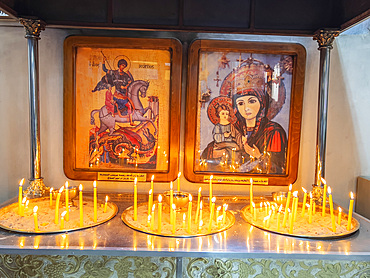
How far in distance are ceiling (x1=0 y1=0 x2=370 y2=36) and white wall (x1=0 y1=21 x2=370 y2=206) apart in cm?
27

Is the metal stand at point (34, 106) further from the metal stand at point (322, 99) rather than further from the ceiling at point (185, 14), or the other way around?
the metal stand at point (322, 99)

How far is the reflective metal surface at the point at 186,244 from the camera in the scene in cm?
158

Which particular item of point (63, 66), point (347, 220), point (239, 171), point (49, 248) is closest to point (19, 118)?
point (63, 66)

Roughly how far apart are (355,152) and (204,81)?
1491 millimetres

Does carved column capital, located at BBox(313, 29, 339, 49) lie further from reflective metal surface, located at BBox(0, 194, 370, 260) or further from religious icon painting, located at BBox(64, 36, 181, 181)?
reflective metal surface, located at BBox(0, 194, 370, 260)

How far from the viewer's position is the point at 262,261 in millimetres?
1620

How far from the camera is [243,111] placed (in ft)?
8.55

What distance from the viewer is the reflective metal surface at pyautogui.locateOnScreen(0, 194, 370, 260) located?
1582mm

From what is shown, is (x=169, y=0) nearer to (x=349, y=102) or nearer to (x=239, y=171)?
(x=239, y=171)

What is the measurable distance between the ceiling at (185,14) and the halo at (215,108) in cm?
57

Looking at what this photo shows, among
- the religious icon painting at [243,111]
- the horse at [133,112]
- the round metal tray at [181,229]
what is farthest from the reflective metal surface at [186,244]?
the horse at [133,112]

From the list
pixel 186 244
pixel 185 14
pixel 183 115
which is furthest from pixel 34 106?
pixel 186 244

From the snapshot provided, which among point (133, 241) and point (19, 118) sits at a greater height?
point (19, 118)

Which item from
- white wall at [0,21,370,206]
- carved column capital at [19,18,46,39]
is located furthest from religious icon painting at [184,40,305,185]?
carved column capital at [19,18,46,39]
